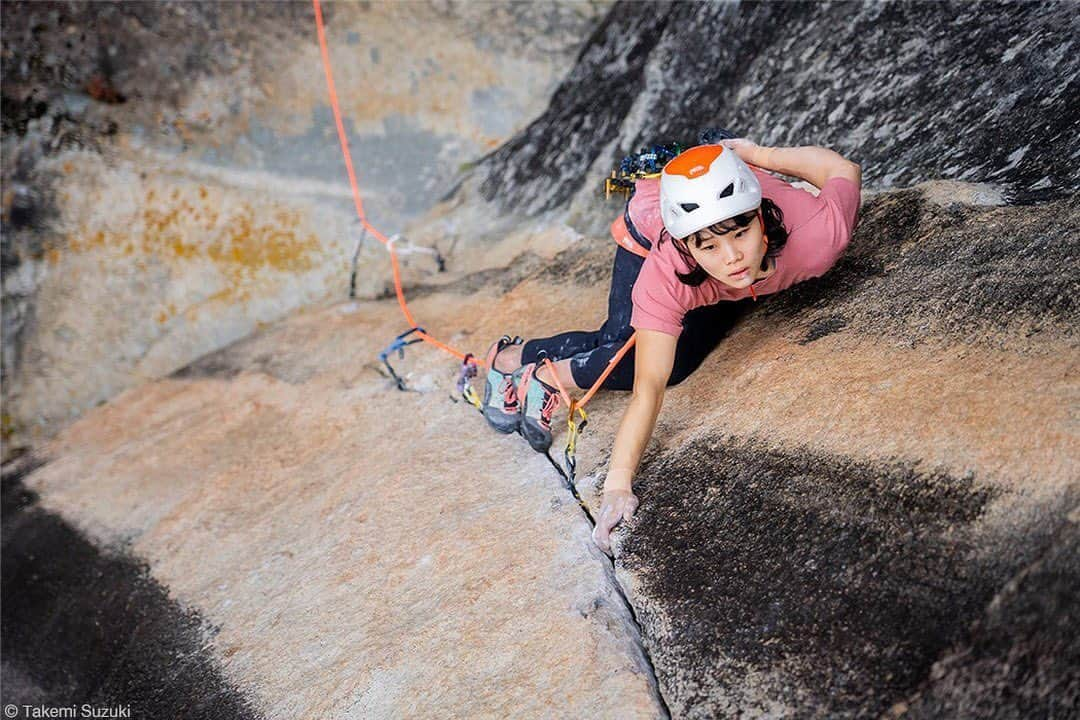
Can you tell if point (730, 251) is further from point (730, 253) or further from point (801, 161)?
point (801, 161)

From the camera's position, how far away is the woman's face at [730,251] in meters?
2.46

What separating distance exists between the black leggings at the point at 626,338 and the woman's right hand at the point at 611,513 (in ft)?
2.03

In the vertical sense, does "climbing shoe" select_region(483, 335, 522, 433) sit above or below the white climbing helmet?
below

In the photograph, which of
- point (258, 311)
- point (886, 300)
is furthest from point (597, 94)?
point (886, 300)

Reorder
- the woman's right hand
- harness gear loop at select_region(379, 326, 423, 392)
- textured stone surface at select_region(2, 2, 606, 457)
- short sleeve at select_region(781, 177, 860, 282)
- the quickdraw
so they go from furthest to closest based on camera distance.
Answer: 1. textured stone surface at select_region(2, 2, 606, 457)
2. harness gear loop at select_region(379, 326, 423, 392)
3. the quickdraw
4. short sleeve at select_region(781, 177, 860, 282)
5. the woman's right hand

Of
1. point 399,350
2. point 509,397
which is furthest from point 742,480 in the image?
point 399,350

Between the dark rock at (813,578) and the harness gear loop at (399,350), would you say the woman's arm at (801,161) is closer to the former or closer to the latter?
the dark rock at (813,578)

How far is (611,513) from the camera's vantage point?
8.34 ft

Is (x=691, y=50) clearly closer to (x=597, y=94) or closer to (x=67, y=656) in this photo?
(x=597, y=94)

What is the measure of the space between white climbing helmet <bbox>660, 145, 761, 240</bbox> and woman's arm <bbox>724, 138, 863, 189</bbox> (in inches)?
18.0

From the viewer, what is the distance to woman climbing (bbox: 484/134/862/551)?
96.7 inches

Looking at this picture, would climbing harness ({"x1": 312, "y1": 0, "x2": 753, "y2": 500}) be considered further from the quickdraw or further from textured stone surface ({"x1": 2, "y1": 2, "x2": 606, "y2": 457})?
textured stone surface ({"x1": 2, "y1": 2, "x2": 606, "y2": 457})

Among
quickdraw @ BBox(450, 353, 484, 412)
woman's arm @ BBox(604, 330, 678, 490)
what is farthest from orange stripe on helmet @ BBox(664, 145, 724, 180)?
quickdraw @ BBox(450, 353, 484, 412)

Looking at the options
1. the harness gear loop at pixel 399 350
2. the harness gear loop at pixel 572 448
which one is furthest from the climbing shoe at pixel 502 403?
the harness gear loop at pixel 399 350
